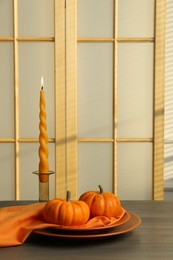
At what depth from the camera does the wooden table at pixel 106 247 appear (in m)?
1.00

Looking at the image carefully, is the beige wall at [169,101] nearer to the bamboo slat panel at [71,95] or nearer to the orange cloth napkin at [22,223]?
the bamboo slat panel at [71,95]

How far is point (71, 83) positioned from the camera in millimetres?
2914

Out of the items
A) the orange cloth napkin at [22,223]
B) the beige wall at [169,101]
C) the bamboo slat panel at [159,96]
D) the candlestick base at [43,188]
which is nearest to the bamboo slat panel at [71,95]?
the bamboo slat panel at [159,96]

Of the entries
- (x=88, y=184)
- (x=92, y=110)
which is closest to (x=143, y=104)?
(x=92, y=110)

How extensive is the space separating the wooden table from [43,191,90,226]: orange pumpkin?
0.04 meters

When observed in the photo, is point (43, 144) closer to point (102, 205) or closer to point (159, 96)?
point (102, 205)

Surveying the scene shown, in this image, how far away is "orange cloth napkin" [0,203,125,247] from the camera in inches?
42.9

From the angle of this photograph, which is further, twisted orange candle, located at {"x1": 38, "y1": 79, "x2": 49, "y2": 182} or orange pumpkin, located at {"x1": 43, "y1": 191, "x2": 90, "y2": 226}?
twisted orange candle, located at {"x1": 38, "y1": 79, "x2": 49, "y2": 182}

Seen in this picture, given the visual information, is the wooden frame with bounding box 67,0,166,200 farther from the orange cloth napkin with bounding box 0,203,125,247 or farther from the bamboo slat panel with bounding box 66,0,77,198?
the orange cloth napkin with bounding box 0,203,125,247

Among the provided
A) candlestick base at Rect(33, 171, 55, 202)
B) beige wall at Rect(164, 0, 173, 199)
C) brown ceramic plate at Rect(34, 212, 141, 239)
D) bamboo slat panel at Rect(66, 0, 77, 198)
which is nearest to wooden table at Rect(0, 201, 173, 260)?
brown ceramic plate at Rect(34, 212, 141, 239)

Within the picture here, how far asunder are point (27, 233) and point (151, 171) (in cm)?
195

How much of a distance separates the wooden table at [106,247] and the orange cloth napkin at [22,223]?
0.8 inches

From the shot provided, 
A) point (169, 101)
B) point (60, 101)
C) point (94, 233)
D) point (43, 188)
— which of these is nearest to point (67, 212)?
point (94, 233)

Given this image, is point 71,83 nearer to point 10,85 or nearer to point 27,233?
point 10,85
